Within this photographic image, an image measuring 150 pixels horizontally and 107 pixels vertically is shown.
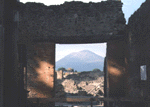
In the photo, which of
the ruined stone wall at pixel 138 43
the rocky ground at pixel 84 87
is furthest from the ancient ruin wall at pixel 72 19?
the rocky ground at pixel 84 87

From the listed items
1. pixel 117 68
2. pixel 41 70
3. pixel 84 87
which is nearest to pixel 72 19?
pixel 41 70

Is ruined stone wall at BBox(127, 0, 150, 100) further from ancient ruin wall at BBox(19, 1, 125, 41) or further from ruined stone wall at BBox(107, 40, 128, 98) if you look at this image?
ancient ruin wall at BBox(19, 1, 125, 41)

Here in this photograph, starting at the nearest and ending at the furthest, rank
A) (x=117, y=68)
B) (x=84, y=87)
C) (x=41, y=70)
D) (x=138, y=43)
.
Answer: (x=138, y=43) → (x=117, y=68) → (x=41, y=70) → (x=84, y=87)

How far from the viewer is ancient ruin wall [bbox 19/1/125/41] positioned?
708 cm

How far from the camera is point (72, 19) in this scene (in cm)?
726

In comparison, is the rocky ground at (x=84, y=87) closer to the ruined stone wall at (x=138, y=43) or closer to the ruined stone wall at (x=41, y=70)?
the ruined stone wall at (x=41, y=70)

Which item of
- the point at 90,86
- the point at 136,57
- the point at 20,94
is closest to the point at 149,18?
the point at 136,57

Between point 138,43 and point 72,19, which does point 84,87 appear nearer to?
point 72,19

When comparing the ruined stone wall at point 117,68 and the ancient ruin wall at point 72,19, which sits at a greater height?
the ancient ruin wall at point 72,19

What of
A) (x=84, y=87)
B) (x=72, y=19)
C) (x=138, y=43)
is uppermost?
(x=72, y=19)

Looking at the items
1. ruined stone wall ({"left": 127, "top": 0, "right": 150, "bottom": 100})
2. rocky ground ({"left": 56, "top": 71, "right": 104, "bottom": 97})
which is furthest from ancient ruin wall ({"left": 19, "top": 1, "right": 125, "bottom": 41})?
rocky ground ({"left": 56, "top": 71, "right": 104, "bottom": 97})

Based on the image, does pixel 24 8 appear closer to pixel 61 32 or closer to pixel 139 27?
A: pixel 61 32

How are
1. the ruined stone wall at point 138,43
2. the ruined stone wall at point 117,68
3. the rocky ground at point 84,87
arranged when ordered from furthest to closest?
the rocky ground at point 84,87 → the ruined stone wall at point 117,68 → the ruined stone wall at point 138,43

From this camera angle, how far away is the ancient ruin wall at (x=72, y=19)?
7.08m
